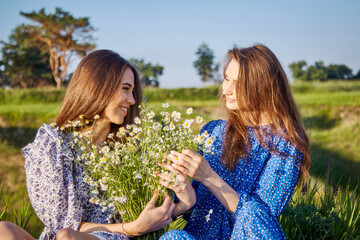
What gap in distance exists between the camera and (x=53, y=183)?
220 centimetres

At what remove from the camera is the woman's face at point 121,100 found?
8.25 ft

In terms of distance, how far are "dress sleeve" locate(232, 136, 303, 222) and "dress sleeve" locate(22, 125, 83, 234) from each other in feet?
3.41

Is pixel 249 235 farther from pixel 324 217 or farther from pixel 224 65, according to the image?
pixel 324 217

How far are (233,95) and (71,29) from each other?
23012mm

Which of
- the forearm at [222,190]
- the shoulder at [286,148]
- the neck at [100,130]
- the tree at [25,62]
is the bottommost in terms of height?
the forearm at [222,190]

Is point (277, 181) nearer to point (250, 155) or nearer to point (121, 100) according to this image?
point (250, 155)

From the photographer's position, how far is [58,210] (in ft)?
7.26

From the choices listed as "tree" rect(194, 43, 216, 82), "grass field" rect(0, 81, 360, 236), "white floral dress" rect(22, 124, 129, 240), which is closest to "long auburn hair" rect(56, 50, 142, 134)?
"white floral dress" rect(22, 124, 129, 240)

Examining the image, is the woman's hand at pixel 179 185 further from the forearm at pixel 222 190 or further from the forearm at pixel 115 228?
the forearm at pixel 115 228

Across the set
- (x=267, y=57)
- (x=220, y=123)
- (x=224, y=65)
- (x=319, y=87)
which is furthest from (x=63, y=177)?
(x=319, y=87)

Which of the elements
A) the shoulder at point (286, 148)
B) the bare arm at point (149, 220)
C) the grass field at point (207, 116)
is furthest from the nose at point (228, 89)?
the grass field at point (207, 116)

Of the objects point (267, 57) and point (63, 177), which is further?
point (267, 57)

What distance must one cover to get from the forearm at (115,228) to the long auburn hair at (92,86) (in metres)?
0.77

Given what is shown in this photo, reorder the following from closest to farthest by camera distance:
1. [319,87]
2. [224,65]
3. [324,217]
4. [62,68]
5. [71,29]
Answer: [224,65] < [324,217] < [319,87] < [62,68] < [71,29]
